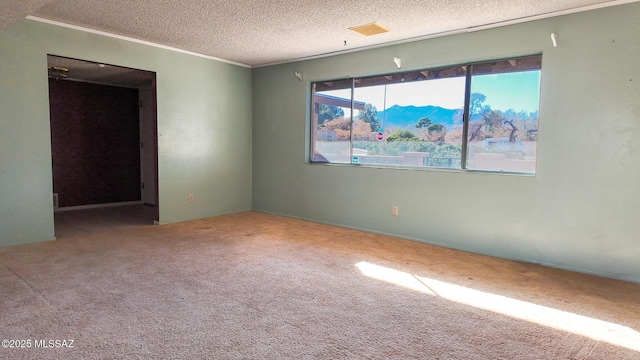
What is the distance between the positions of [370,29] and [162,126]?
320cm

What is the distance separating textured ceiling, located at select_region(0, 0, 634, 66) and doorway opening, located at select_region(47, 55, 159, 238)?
5.30 feet

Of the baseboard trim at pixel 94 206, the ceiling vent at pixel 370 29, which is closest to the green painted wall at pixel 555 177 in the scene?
the ceiling vent at pixel 370 29

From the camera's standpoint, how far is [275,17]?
12.3ft

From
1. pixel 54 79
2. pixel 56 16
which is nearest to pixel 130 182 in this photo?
pixel 54 79

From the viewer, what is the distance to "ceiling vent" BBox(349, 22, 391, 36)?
392 cm

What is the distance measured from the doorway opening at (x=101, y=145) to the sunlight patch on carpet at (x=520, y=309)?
12.2ft

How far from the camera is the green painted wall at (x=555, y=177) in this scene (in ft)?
10.7

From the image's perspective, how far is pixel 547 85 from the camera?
3633 mm

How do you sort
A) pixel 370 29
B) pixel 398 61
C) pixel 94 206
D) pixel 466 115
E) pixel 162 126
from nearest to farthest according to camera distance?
pixel 370 29, pixel 466 115, pixel 398 61, pixel 162 126, pixel 94 206

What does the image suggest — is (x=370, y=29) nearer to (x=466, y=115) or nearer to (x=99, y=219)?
(x=466, y=115)

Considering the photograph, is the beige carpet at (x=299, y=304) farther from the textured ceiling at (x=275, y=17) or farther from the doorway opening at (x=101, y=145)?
the textured ceiling at (x=275, y=17)

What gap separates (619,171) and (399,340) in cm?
274

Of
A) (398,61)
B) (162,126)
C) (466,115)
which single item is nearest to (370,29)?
(398,61)

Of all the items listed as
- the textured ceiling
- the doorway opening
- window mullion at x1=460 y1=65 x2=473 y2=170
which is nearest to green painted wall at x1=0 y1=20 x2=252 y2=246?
the textured ceiling
